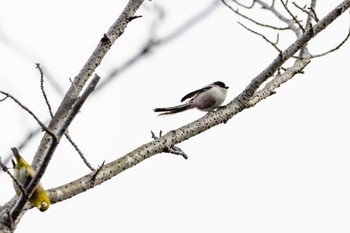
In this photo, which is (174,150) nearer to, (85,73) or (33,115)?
(85,73)

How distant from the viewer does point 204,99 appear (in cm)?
502

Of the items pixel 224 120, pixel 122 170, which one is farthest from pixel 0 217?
pixel 224 120

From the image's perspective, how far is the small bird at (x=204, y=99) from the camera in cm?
498

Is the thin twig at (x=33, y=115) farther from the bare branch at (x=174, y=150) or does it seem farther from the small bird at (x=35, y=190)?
the bare branch at (x=174, y=150)

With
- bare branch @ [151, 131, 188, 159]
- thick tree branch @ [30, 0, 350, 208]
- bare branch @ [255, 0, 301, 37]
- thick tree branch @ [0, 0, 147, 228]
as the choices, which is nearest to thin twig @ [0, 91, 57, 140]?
thick tree branch @ [0, 0, 147, 228]

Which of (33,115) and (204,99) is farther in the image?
(204,99)

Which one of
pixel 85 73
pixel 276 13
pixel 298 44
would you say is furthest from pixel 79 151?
pixel 276 13

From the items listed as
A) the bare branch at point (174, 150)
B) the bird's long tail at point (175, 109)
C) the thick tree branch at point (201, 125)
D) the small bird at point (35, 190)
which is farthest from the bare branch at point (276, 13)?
the small bird at point (35, 190)

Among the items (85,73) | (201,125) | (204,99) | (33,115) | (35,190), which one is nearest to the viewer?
(33,115)

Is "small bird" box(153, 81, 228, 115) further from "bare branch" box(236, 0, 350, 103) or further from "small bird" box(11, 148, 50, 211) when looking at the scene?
"small bird" box(11, 148, 50, 211)

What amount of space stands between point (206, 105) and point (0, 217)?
2581mm

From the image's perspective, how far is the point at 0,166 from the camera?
8.09 feet

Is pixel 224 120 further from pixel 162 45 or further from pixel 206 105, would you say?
pixel 162 45

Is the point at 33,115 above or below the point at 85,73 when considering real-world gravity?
below
